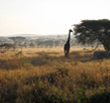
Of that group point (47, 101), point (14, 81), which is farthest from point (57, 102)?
point (14, 81)

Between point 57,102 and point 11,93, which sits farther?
point 11,93

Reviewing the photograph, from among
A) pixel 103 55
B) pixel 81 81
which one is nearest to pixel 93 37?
pixel 103 55

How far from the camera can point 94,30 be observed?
18.7 metres

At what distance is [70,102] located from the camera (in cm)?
308

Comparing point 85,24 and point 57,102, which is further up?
point 85,24

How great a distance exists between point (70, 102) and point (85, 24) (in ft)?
58.0

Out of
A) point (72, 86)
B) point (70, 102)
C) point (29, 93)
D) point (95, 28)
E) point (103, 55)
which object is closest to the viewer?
point (70, 102)

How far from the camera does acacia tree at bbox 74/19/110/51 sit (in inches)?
719

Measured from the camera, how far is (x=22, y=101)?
3.17 metres

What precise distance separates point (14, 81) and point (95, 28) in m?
16.5

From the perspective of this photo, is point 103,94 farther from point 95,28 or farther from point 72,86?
point 95,28

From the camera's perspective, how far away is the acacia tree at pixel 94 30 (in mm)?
18250

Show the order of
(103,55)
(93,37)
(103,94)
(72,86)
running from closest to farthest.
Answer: (103,94) < (72,86) < (103,55) < (93,37)

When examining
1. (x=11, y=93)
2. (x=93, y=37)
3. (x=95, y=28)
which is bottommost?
(x=11, y=93)
